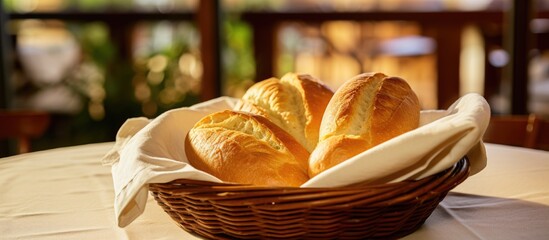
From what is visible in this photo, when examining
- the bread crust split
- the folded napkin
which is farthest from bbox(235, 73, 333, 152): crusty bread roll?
the folded napkin

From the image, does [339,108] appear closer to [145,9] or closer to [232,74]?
[232,74]

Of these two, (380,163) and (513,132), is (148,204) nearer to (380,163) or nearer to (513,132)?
(380,163)

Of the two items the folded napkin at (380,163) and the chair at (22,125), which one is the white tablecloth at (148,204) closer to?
the folded napkin at (380,163)

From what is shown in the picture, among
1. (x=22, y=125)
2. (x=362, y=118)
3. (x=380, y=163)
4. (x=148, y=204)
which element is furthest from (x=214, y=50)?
(x=380, y=163)

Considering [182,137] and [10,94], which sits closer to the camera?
[182,137]

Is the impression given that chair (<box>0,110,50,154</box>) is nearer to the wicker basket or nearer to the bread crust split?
the bread crust split

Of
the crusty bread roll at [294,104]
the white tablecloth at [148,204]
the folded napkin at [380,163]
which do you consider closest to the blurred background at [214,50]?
the white tablecloth at [148,204]

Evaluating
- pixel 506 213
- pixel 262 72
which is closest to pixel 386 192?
pixel 506 213
